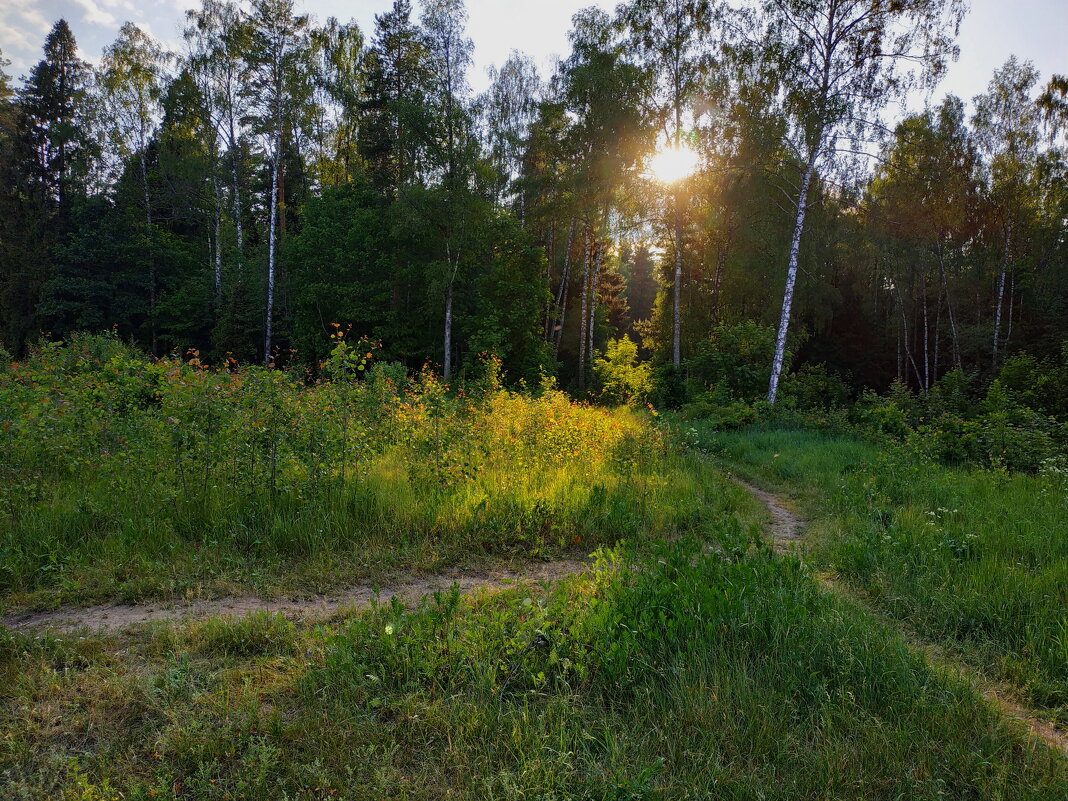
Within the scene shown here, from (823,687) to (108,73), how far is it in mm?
39725

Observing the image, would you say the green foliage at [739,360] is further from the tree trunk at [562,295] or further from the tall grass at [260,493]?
the tall grass at [260,493]

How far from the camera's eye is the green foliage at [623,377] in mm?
19094

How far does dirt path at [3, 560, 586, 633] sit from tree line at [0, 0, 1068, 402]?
14.0 metres

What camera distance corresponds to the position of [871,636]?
315 centimetres

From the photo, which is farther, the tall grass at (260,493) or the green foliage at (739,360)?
the green foliage at (739,360)

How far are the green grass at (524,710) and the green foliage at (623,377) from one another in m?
15.1

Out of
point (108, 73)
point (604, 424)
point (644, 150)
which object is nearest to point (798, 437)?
point (604, 424)

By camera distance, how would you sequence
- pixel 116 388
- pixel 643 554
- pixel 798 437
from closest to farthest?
pixel 643 554, pixel 116 388, pixel 798 437

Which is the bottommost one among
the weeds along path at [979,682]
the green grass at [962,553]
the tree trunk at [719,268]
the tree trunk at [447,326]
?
the weeds along path at [979,682]

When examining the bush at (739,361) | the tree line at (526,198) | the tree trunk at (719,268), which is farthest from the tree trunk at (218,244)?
the tree trunk at (719,268)

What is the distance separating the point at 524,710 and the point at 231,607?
2.50m

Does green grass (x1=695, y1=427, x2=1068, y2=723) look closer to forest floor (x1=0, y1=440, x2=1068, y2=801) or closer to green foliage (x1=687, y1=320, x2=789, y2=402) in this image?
forest floor (x1=0, y1=440, x2=1068, y2=801)

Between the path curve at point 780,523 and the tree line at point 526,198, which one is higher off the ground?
the tree line at point 526,198

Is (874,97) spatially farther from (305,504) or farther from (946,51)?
(305,504)
